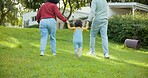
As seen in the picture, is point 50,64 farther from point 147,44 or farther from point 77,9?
point 77,9

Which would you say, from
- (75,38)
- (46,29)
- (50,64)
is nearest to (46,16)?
(46,29)

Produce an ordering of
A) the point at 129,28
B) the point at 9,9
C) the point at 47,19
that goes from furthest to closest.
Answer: the point at 9,9 → the point at 129,28 → the point at 47,19

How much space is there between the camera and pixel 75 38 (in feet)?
29.9

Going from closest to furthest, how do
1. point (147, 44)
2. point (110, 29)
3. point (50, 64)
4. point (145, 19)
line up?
point (50, 64) → point (147, 44) → point (145, 19) → point (110, 29)

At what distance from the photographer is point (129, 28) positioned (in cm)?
2136

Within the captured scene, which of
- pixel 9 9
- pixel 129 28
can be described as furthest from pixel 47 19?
pixel 9 9

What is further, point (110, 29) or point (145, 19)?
point (110, 29)

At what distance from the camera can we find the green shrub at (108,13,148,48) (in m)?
20.4

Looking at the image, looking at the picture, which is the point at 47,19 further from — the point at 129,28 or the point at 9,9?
the point at 9,9

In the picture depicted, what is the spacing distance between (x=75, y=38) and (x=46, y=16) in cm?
97

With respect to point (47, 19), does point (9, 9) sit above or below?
below

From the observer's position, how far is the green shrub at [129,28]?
20422 mm

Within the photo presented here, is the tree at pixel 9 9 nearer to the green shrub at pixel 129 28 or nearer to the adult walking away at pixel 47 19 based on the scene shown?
the green shrub at pixel 129 28

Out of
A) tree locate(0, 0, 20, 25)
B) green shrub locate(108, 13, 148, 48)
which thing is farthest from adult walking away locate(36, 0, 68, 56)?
tree locate(0, 0, 20, 25)
